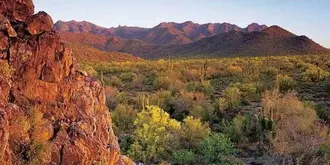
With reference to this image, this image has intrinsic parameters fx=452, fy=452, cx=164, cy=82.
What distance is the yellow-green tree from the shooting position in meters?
15.4

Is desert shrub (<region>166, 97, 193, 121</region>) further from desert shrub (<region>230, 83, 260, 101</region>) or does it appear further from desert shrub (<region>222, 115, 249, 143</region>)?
desert shrub (<region>222, 115, 249, 143</region>)

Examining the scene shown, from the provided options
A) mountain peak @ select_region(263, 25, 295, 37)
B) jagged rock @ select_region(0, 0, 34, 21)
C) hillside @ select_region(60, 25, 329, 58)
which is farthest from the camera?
mountain peak @ select_region(263, 25, 295, 37)

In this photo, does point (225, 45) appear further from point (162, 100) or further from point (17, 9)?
point (17, 9)

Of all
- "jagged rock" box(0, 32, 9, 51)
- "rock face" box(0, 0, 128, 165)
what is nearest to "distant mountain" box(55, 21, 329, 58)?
"rock face" box(0, 0, 128, 165)

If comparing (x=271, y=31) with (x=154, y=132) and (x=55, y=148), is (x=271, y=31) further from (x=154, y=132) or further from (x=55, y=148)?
(x=55, y=148)

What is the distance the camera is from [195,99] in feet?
85.1

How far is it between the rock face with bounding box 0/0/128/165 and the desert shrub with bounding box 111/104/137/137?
36.5ft

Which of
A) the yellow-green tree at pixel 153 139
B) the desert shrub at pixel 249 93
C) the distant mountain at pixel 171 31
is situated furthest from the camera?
the distant mountain at pixel 171 31

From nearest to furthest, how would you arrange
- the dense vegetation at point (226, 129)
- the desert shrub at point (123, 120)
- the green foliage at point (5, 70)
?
the green foliage at point (5, 70)
the dense vegetation at point (226, 129)
the desert shrub at point (123, 120)

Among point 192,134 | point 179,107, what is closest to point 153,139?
point 192,134

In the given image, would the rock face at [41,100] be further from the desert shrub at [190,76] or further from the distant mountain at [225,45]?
the distant mountain at [225,45]

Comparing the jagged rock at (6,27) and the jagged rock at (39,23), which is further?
the jagged rock at (39,23)

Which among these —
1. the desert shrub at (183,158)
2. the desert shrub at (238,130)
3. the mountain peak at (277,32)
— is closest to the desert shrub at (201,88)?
the desert shrub at (238,130)

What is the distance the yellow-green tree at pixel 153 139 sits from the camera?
50.4 ft
